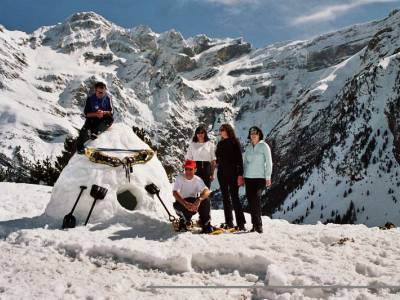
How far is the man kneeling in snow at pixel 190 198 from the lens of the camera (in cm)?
1068

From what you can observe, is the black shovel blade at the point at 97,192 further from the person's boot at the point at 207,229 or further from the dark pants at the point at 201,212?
the person's boot at the point at 207,229

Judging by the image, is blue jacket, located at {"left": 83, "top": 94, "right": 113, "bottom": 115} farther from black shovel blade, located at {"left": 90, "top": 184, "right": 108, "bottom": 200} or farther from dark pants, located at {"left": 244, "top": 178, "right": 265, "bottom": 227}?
dark pants, located at {"left": 244, "top": 178, "right": 265, "bottom": 227}

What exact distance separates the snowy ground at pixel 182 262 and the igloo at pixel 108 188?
2.04ft

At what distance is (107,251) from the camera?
9031 millimetres

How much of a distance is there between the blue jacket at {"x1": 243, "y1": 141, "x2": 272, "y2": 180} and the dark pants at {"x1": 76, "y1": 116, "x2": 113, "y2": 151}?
3.98 metres

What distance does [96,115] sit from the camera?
12570 mm

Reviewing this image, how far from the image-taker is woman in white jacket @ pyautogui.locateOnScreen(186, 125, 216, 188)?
1191cm

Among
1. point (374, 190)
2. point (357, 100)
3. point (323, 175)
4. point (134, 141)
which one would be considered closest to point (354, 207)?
point (374, 190)

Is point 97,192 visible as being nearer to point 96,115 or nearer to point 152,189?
point 152,189

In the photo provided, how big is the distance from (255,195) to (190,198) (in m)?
1.41

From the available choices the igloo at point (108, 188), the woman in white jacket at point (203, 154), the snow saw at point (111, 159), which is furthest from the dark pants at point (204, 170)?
the snow saw at point (111, 159)

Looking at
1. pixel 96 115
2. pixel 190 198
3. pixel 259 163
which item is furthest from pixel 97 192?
pixel 259 163

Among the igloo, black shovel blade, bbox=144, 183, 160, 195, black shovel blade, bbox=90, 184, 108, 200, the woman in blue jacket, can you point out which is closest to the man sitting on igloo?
the igloo

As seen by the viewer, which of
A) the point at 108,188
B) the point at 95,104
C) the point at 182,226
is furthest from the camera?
the point at 95,104
